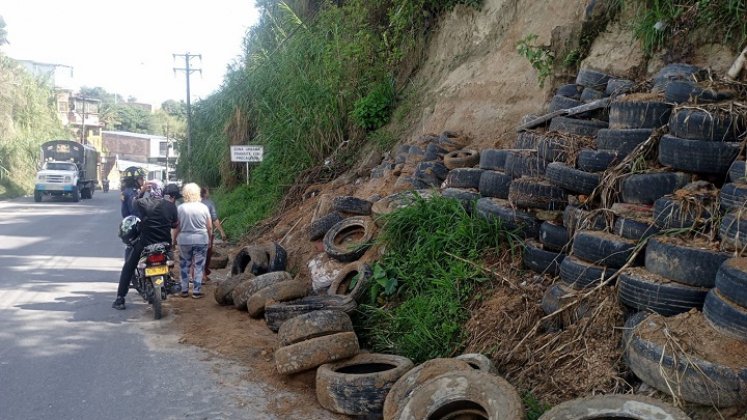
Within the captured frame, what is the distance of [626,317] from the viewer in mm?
5133

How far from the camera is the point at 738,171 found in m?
4.93

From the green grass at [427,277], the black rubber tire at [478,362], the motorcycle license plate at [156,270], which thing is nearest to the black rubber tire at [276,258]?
the motorcycle license plate at [156,270]

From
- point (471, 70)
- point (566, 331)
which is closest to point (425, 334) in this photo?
point (566, 331)

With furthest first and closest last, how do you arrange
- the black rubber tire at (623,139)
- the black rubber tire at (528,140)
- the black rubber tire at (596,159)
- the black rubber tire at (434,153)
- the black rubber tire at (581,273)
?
the black rubber tire at (434,153)
the black rubber tire at (528,140)
the black rubber tire at (596,159)
the black rubber tire at (623,139)
the black rubber tire at (581,273)

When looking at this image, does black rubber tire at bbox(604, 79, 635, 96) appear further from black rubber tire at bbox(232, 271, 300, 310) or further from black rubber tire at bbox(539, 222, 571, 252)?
black rubber tire at bbox(232, 271, 300, 310)

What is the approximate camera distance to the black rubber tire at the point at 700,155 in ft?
17.2

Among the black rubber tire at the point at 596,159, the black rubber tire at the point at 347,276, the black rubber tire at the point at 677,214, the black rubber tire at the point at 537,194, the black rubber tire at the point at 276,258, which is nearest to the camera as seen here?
the black rubber tire at the point at 677,214

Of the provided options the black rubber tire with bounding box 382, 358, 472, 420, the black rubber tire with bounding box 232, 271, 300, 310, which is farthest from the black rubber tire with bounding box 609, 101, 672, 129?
the black rubber tire with bounding box 232, 271, 300, 310

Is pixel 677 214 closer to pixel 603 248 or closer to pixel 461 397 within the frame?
pixel 603 248

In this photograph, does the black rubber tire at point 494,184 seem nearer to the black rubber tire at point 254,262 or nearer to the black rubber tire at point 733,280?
the black rubber tire at point 733,280

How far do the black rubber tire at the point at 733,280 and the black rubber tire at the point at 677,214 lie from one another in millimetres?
647

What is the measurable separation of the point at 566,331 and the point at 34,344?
5.42 m

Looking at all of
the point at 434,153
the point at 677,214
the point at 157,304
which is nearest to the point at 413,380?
the point at 677,214

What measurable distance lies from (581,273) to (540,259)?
0.95 meters
